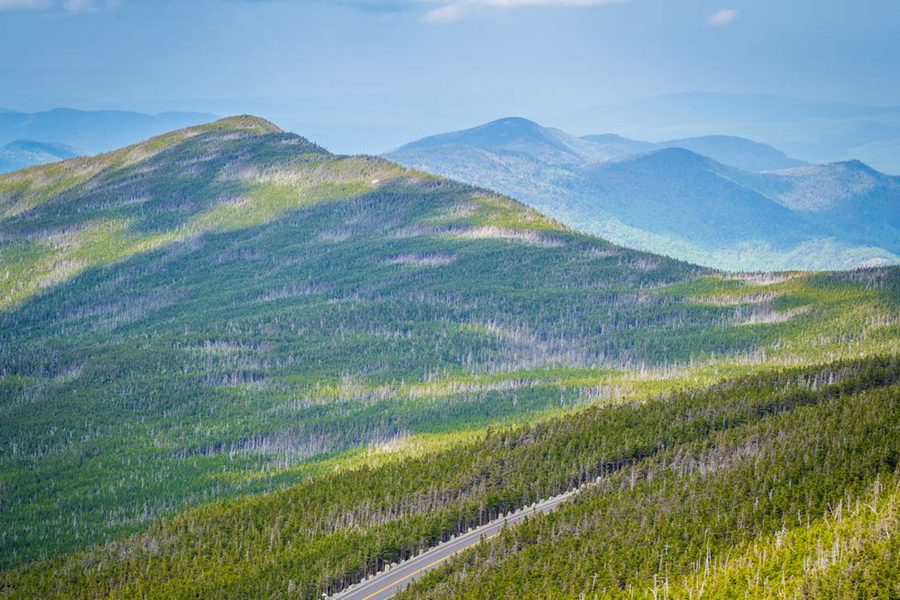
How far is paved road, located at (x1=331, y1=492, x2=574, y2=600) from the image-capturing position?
130 meters

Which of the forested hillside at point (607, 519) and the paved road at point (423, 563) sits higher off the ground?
the forested hillside at point (607, 519)

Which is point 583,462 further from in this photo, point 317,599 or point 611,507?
point 317,599

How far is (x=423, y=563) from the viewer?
13700 centimetres

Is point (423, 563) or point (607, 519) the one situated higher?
point (607, 519)

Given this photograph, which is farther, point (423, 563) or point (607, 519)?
point (423, 563)

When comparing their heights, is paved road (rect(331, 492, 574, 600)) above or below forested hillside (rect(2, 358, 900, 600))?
below

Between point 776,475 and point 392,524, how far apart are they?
5000cm

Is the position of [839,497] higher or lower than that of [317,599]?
higher

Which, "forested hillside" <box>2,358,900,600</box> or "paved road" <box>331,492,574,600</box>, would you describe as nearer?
"forested hillside" <box>2,358,900,600</box>

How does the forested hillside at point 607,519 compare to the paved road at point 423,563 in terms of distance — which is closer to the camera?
the forested hillside at point 607,519

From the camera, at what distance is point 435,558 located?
138m

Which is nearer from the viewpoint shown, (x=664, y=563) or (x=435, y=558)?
(x=664, y=563)

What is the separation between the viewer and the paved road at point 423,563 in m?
130

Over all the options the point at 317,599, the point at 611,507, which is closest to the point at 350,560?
the point at 317,599
